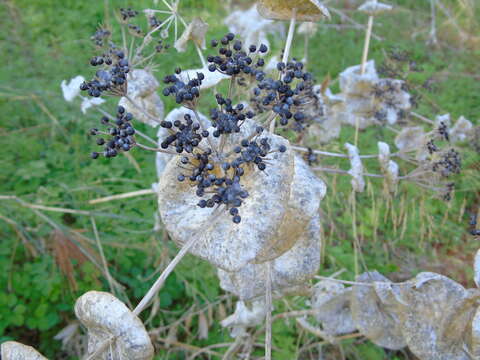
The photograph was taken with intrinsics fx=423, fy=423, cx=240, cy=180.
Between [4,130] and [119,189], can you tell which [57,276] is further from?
[4,130]

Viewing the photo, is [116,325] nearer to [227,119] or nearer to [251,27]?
[227,119]

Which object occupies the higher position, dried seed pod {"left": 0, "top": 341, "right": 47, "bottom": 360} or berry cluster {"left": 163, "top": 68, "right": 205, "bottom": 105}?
berry cluster {"left": 163, "top": 68, "right": 205, "bottom": 105}

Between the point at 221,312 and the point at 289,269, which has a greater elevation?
the point at 289,269

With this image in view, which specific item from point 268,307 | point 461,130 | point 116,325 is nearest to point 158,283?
point 116,325

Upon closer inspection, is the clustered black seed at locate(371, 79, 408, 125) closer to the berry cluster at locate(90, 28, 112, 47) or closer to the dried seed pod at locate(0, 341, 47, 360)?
the berry cluster at locate(90, 28, 112, 47)

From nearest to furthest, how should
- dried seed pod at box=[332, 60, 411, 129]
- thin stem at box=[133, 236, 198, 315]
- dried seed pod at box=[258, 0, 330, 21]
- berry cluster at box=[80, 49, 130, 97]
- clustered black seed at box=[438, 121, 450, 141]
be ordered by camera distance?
thin stem at box=[133, 236, 198, 315] < berry cluster at box=[80, 49, 130, 97] < dried seed pod at box=[258, 0, 330, 21] < clustered black seed at box=[438, 121, 450, 141] < dried seed pod at box=[332, 60, 411, 129]

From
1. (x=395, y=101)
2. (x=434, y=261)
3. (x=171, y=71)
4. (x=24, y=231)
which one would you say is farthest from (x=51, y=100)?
(x=434, y=261)

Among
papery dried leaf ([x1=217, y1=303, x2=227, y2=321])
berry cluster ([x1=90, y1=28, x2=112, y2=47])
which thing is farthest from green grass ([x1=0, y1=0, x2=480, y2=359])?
berry cluster ([x1=90, y1=28, x2=112, y2=47])
